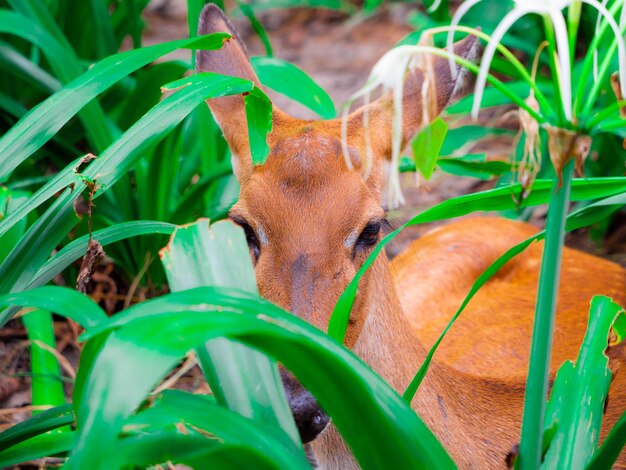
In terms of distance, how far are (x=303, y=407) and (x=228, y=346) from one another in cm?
30

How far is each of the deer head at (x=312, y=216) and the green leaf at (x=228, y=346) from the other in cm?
26

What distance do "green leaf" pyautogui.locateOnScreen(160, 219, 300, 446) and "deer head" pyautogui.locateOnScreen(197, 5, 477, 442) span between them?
261 millimetres

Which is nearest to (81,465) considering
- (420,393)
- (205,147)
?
(420,393)

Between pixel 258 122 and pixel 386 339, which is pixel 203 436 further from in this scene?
pixel 386 339

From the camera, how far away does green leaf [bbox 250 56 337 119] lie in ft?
8.90

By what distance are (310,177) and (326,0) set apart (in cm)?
280

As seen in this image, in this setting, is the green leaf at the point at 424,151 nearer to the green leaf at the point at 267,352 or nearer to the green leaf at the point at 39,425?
the green leaf at the point at 267,352

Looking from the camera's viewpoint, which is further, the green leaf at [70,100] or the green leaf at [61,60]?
the green leaf at [61,60]

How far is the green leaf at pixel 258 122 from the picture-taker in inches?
75.0

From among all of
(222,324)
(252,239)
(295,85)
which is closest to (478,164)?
(295,85)

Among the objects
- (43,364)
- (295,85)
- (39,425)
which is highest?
(295,85)

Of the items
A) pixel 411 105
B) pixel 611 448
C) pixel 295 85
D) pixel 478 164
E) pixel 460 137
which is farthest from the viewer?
pixel 460 137

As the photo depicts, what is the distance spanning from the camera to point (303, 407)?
177 centimetres

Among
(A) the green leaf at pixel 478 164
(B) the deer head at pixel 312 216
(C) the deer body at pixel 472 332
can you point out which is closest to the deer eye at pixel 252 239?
(B) the deer head at pixel 312 216
